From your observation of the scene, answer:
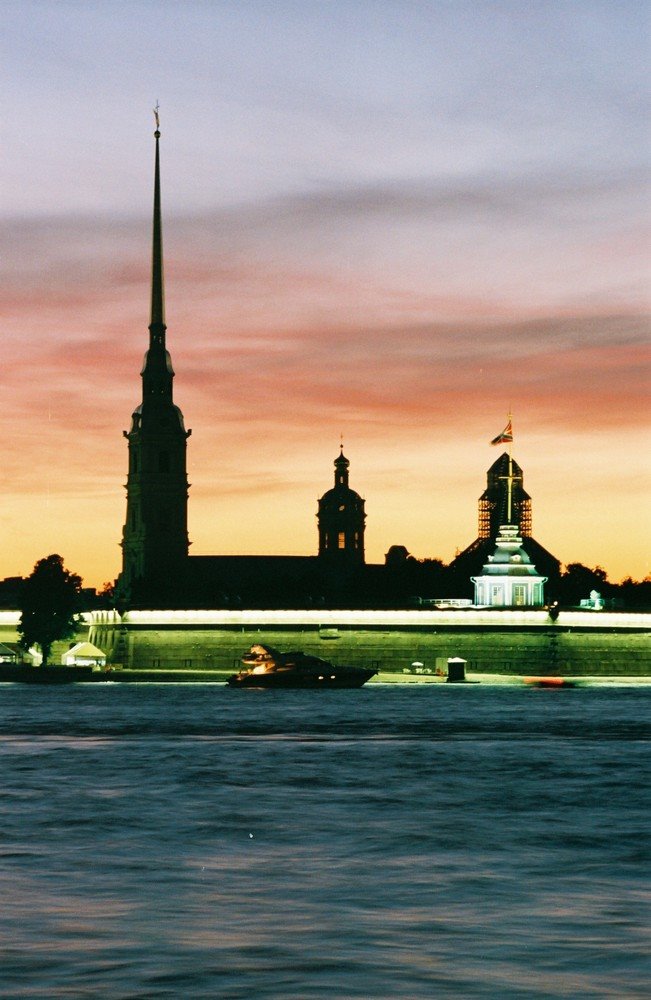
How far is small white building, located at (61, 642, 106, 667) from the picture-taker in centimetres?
13388

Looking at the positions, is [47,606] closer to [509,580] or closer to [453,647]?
[453,647]

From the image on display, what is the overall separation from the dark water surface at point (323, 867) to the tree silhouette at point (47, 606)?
7818 cm

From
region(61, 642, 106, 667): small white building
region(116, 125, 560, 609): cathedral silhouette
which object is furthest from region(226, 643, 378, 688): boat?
region(116, 125, 560, 609): cathedral silhouette

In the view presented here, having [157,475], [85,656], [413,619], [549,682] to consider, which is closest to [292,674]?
[413,619]

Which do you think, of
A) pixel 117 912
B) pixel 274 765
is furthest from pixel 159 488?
pixel 117 912

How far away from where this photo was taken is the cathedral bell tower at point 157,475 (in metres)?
185

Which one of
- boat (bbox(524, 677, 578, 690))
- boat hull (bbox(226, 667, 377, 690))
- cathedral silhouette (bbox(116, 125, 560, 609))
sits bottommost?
boat (bbox(524, 677, 578, 690))

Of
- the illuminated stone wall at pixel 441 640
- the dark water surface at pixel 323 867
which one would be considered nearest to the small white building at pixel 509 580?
the illuminated stone wall at pixel 441 640

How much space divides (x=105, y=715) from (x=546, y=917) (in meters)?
53.5

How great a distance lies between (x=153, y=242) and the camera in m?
195

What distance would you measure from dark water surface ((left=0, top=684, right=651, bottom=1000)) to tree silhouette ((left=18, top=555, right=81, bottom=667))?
78.2 metres

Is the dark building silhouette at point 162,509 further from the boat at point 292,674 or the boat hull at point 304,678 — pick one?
the boat hull at point 304,678

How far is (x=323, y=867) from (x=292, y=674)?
8809 centimetres

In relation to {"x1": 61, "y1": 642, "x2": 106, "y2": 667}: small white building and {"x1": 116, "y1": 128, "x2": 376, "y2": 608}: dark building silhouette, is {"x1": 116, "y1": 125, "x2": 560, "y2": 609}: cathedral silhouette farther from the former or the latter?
{"x1": 61, "y1": 642, "x2": 106, "y2": 667}: small white building
